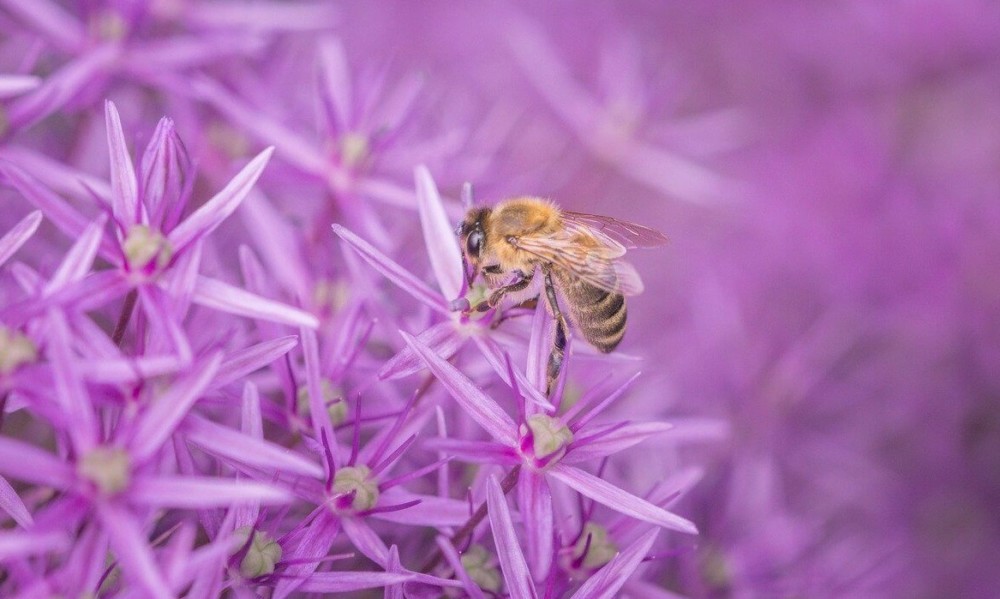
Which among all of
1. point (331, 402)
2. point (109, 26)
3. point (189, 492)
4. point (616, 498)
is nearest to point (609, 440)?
point (616, 498)

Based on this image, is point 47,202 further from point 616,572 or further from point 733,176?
point 733,176

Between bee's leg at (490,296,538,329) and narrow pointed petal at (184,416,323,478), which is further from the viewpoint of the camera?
bee's leg at (490,296,538,329)

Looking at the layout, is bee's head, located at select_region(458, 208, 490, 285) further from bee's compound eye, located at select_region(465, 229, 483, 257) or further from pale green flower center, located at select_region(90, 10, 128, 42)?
pale green flower center, located at select_region(90, 10, 128, 42)

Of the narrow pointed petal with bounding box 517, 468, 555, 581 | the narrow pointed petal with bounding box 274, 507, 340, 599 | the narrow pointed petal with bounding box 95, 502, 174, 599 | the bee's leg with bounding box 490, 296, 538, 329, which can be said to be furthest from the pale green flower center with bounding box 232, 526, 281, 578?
the bee's leg with bounding box 490, 296, 538, 329

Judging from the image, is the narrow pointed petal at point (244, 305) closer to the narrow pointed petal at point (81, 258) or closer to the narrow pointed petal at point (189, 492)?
the narrow pointed petal at point (81, 258)

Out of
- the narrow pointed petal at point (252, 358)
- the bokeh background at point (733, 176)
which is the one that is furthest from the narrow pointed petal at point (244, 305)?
the bokeh background at point (733, 176)

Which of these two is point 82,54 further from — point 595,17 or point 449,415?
point 595,17
